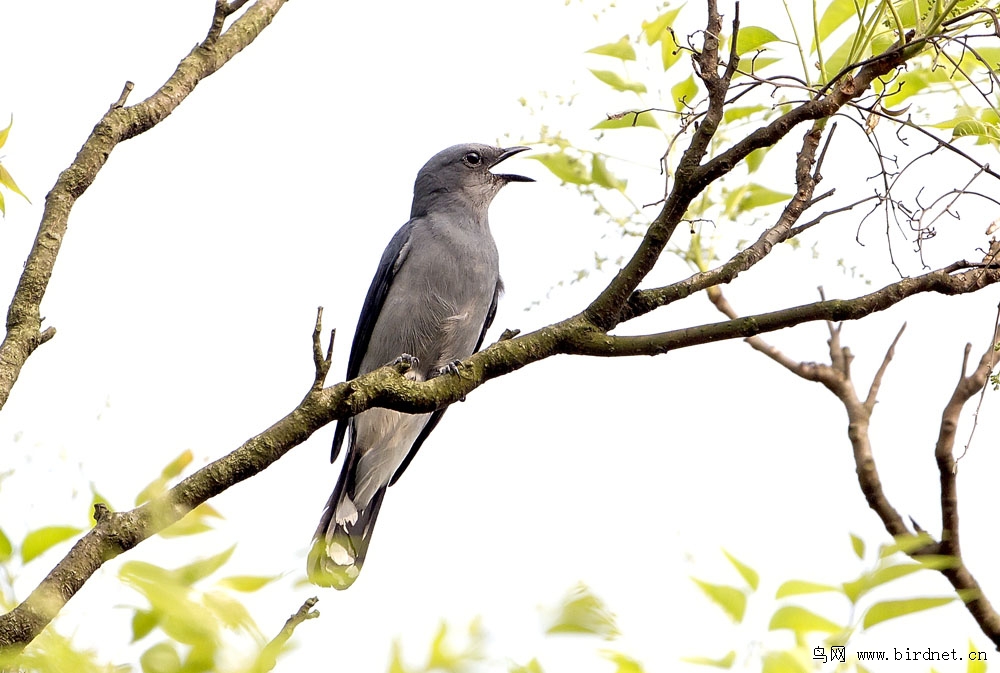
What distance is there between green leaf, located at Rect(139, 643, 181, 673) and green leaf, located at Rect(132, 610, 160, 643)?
0.06 meters

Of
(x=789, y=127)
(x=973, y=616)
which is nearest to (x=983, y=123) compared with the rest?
(x=789, y=127)

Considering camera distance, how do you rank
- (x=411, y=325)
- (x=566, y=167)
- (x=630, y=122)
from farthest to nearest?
(x=411, y=325) → (x=566, y=167) → (x=630, y=122)

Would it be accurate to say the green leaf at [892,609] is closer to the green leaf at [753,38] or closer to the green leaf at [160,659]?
the green leaf at [160,659]

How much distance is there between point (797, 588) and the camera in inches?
65.0

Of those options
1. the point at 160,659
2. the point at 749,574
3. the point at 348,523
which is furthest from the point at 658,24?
the point at 348,523

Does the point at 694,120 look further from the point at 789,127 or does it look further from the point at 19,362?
the point at 19,362

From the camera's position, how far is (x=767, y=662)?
1.51m

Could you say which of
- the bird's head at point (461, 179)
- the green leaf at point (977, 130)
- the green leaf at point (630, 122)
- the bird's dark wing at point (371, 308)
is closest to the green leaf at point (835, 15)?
the green leaf at point (977, 130)

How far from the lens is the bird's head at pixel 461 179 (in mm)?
7734

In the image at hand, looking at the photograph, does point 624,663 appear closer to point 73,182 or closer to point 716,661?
point 716,661

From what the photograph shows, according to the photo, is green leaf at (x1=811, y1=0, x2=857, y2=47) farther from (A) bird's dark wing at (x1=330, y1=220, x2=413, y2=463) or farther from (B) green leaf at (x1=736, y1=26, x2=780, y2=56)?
(A) bird's dark wing at (x1=330, y1=220, x2=413, y2=463)

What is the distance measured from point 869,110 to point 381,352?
169 inches

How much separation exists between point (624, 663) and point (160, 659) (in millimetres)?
607

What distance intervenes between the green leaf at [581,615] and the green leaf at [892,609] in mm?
523
